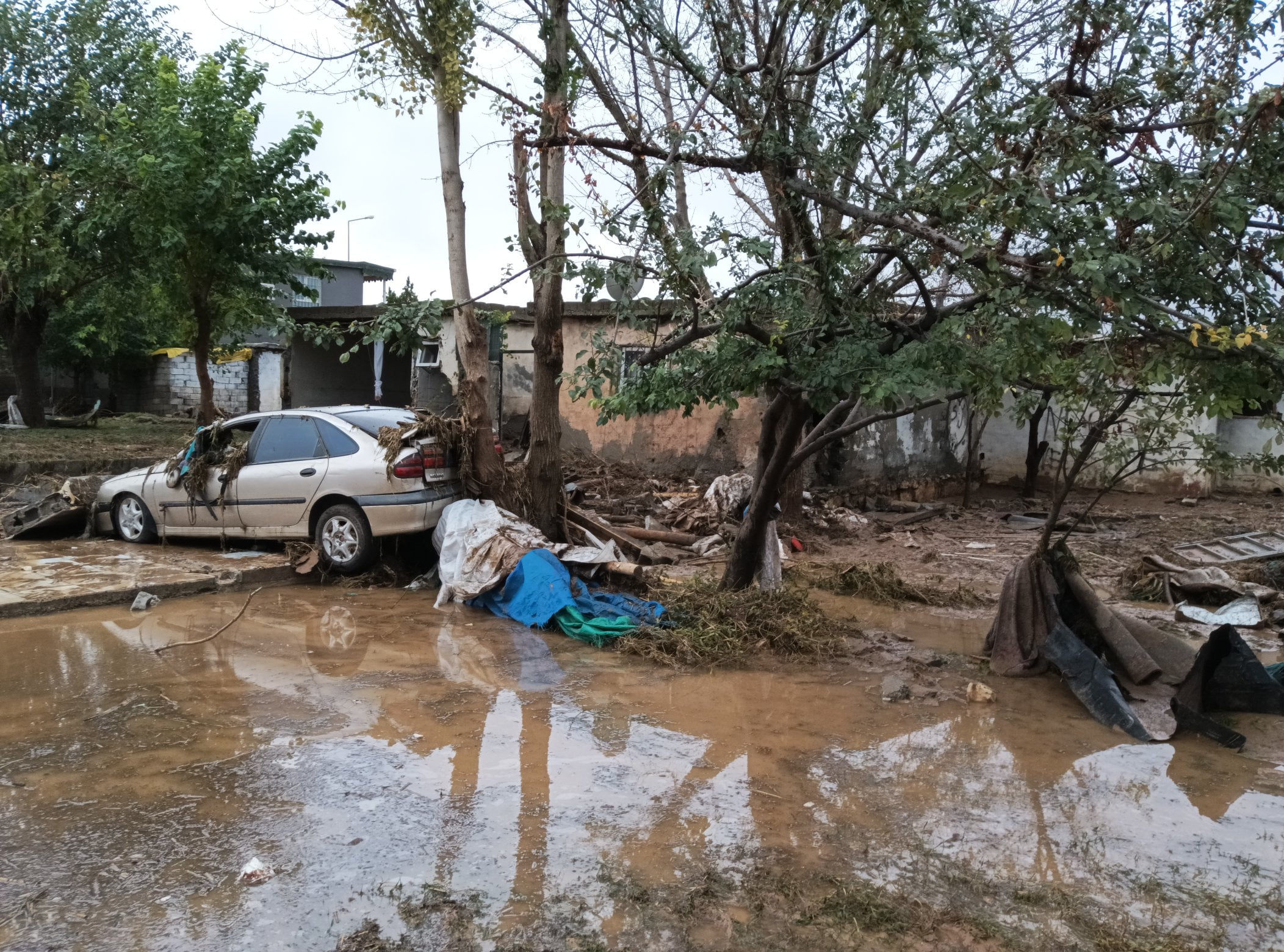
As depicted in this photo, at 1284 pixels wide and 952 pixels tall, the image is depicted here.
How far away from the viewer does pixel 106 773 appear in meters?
4.49

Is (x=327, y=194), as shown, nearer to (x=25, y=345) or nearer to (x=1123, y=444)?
(x=25, y=345)

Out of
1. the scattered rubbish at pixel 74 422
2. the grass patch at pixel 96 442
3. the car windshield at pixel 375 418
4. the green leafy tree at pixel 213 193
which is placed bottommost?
the grass patch at pixel 96 442

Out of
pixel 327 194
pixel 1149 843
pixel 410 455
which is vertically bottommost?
pixel 1149 843

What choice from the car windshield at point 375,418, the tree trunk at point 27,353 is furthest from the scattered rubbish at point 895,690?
the tree trunk at point 27,353

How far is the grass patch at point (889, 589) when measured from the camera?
9070 millimetres

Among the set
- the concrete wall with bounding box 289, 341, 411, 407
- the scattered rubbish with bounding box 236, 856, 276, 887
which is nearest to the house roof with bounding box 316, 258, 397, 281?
the concrete wall with bounding box 289, 341, 411, 407

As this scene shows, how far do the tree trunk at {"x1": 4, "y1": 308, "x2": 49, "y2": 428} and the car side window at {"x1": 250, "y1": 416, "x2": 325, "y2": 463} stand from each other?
39.1 ft

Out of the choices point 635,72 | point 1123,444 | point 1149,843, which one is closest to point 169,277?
point 635,72

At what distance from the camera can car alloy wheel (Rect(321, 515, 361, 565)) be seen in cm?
916

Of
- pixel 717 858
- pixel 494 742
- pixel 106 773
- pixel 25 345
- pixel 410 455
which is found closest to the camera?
pixel 717 858

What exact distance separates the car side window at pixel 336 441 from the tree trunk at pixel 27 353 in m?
12.6

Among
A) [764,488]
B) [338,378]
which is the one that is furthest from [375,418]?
[338,378]

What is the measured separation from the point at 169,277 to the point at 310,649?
9.75 metres

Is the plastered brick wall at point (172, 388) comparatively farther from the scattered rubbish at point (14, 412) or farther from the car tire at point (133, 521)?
the car tire at point (133, 521)
